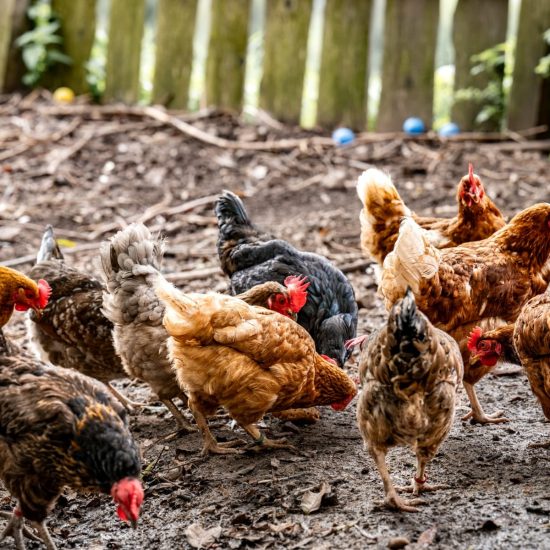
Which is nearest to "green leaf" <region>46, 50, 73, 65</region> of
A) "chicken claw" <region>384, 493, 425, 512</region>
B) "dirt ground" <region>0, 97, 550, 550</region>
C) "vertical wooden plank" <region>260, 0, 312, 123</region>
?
"dirt ground" <region>0, 97, 550, 550</region>

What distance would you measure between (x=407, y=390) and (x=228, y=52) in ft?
20.9

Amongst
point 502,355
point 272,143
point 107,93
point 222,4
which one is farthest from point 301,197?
point 502,355

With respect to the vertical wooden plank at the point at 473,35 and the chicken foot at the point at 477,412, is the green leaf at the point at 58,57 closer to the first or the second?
the vertical wooden plank at the point at 473,35

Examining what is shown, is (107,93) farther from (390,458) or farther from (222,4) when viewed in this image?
(390,458)

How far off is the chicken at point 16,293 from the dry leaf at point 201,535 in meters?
1.32

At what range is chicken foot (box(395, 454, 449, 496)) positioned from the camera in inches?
136

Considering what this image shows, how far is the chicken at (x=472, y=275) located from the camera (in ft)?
13.4

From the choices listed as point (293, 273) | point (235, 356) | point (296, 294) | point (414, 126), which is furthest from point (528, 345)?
point (414, 126)

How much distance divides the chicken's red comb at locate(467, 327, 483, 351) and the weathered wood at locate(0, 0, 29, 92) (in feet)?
24.4

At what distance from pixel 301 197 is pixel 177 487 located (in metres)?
4.30

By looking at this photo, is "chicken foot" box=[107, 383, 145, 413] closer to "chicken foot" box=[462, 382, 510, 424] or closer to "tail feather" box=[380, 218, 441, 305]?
"tail feather" box=[380, 218, 441, 305]

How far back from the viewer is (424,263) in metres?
4.07

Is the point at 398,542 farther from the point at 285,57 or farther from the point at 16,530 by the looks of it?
the point at 285,57

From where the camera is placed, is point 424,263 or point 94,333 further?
A: point 94,333
